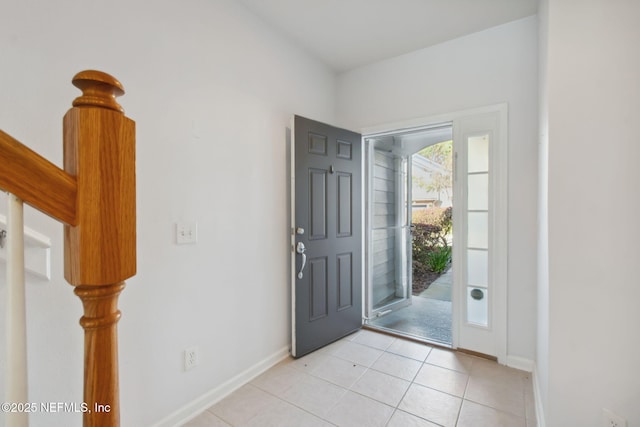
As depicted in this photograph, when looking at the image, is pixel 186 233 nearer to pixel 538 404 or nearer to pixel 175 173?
pixel 175 173

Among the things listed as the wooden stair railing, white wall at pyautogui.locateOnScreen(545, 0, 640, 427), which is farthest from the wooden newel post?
white wall at pyautogui.locateOnScreen(545, 0, 640, 427)

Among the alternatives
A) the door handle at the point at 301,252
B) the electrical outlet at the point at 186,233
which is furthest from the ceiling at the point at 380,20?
the door handle at the point at 301,252

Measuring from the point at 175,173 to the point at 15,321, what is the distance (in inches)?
52.3

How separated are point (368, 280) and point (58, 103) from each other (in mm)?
2811

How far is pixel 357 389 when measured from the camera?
2.00 m

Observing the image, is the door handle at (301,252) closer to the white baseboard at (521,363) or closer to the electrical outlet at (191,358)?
the electrical outlet at (191,358)

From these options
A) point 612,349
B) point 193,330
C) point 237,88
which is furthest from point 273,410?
point 237,88

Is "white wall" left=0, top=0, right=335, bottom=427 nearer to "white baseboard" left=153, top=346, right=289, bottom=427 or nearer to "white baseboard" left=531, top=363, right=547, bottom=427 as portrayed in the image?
"white baseboard" left=153, top=346, right=289, bottom=427

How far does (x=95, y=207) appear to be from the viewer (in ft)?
1.65

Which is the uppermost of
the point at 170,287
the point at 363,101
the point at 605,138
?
the point at 363,101

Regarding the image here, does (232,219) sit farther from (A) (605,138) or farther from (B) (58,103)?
(A) (605,138)

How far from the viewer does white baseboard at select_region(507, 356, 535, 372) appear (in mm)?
2207

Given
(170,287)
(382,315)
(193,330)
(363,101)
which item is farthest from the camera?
(382,315)

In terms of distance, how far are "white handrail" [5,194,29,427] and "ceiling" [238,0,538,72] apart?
2.20 m
